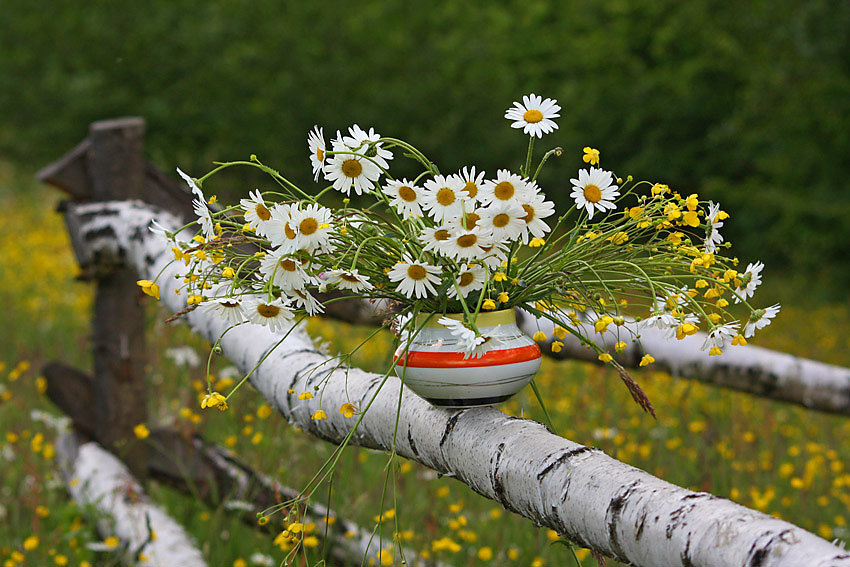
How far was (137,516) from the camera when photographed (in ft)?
9.18

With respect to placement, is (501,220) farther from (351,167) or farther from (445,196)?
(351,167)

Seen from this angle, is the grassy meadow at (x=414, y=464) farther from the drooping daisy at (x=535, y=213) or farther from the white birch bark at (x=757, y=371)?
the drooping daisy at (x=535, y=213)

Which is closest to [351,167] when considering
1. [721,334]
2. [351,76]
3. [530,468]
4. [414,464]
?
[530,468]

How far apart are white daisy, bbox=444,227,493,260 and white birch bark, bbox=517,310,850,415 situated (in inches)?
55.7

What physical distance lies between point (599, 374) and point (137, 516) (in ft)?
8.91

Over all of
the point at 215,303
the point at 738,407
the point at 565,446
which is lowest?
the point at 565,446

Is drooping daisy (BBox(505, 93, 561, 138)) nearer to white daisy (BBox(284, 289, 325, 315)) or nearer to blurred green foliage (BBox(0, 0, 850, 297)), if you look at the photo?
white daisy (BBox(284, 289, 325, 315))

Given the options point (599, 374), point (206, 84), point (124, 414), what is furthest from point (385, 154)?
point (206, 84)

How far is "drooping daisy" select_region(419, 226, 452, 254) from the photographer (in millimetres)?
1277

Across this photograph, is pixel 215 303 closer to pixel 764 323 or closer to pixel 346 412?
pixel 346 412

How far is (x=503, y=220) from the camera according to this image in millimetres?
1280

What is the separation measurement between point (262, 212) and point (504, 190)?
0.39 metres

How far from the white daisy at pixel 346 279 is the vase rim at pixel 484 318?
0.16m

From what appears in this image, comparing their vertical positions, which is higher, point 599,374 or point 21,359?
point 599,374
